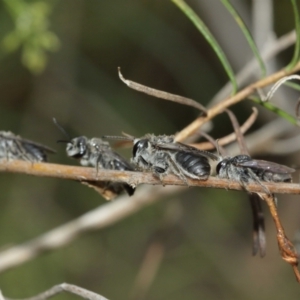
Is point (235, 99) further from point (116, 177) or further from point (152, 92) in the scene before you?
point (116, 177)

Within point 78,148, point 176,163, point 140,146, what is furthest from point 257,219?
point 78,148

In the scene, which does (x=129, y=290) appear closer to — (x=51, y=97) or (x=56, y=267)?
(x=56, y=267)

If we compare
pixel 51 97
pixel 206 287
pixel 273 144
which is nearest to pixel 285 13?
pixel 273 144

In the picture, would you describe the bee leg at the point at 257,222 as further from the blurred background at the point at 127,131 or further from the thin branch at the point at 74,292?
the blurred background at the point at 127,131

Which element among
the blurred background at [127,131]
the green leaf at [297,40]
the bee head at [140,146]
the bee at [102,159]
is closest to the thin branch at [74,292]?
the bee at [102,159]

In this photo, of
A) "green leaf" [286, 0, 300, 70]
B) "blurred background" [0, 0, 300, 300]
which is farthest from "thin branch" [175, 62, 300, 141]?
"blurred background" [0, 0, 300, 300]

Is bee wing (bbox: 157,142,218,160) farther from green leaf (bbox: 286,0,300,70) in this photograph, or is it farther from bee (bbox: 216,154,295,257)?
green leaf (bbox: 286,0,300,70)

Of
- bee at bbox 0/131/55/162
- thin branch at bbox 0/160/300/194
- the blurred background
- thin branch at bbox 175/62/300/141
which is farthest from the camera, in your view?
the blurred background
